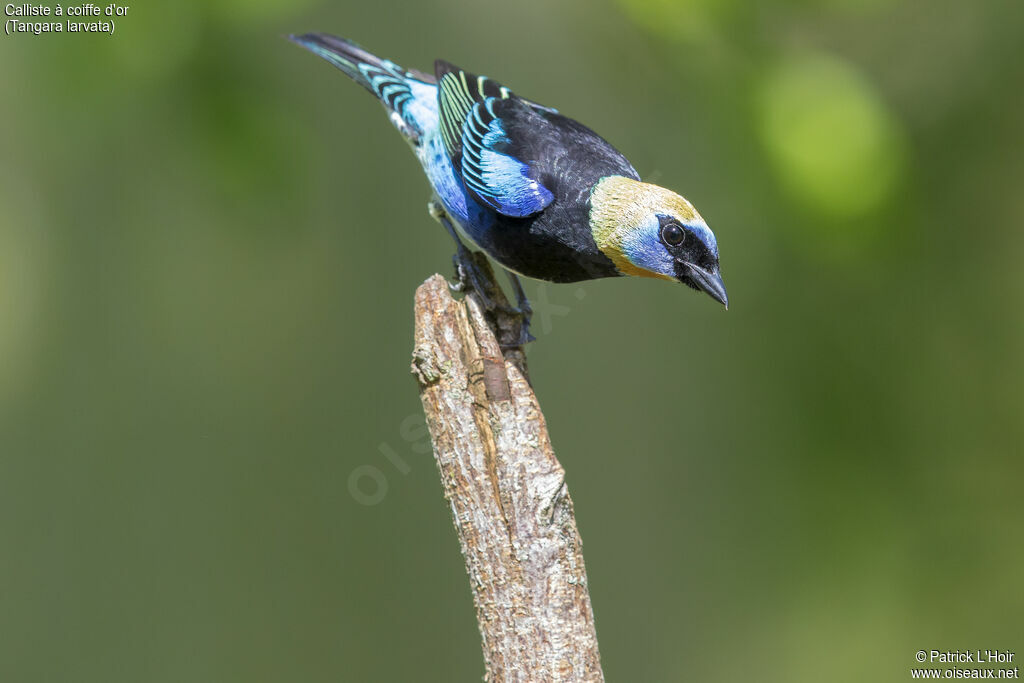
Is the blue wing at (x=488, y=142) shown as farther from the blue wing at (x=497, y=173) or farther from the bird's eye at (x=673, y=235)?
the bird's eye at (x=673, y=235)

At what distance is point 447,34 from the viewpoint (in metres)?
4.91

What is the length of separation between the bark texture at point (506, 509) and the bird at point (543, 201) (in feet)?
1.92

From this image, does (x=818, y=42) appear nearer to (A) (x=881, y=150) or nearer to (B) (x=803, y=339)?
(A) (x=881, y=150)

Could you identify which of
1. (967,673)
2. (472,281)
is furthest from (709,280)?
(967,673)

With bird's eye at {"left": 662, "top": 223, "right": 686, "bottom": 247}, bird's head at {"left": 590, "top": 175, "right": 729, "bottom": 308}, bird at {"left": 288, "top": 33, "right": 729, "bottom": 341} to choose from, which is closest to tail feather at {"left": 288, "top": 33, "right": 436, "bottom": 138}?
bird at {"left": 288, "top": 33, "right": 729, "bottom": 341}

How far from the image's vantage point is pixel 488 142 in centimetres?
330

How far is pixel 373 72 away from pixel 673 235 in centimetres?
183

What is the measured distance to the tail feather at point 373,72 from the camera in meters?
3.85

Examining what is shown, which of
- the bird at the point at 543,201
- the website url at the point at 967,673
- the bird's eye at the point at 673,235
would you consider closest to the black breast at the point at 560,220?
the bird at the point at 543,201

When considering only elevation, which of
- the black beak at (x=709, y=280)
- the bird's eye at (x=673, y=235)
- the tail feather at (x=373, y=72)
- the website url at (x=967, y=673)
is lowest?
the website url at (x=967, y=673)

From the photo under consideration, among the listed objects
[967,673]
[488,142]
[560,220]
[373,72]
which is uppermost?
[373,72]

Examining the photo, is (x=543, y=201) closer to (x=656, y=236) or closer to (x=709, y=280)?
(x=656, y=236)

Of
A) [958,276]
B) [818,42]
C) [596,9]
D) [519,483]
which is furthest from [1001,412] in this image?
[519,483]

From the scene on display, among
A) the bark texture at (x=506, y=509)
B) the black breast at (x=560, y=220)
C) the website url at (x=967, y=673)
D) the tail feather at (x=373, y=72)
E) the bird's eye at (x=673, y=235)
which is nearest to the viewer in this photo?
the bark texture at (x=506, y=509)
